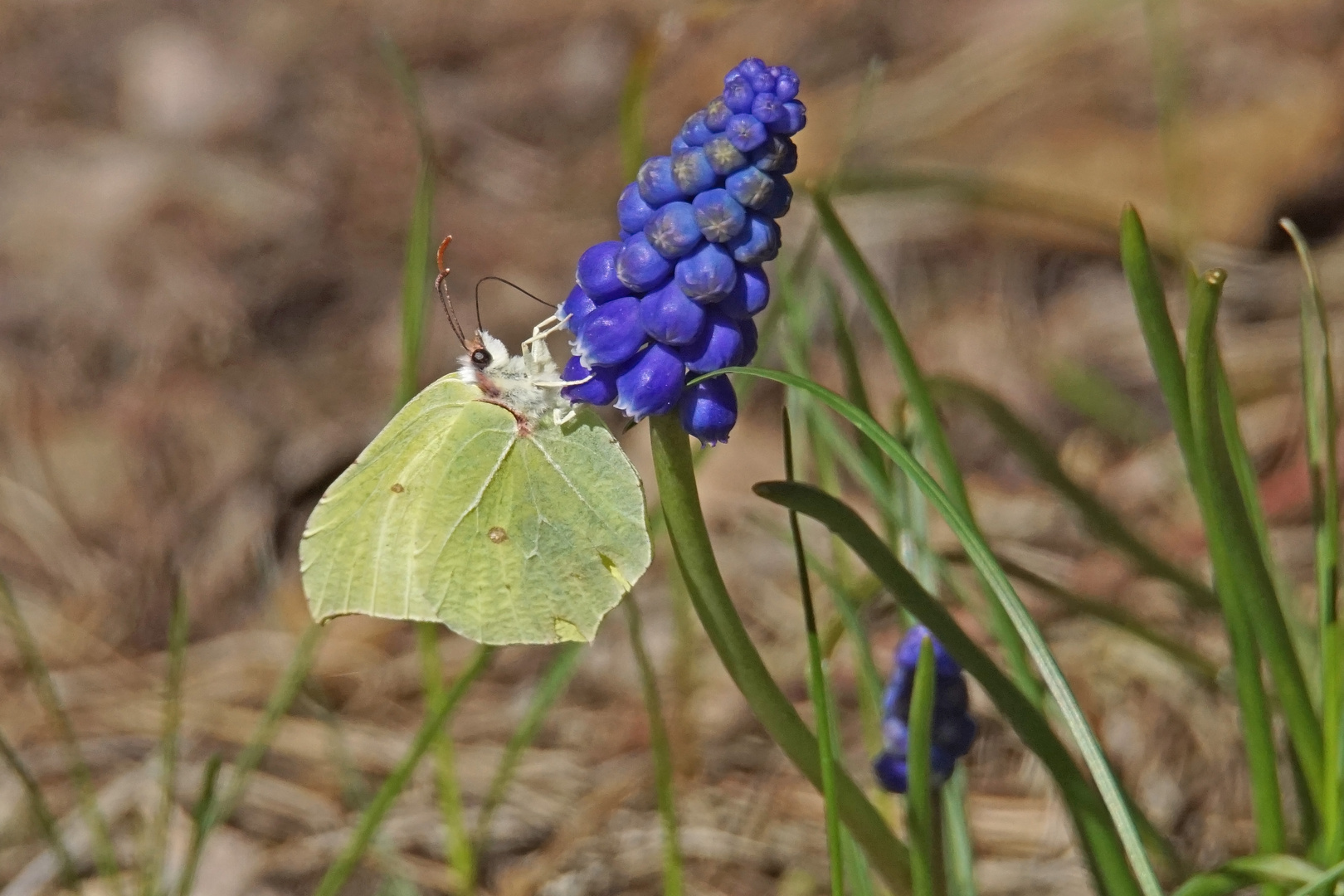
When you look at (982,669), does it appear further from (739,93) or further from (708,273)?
(739,93)

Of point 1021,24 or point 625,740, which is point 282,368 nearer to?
point 625,740

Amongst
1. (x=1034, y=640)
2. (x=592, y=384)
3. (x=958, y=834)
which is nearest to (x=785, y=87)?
(x=592, y=384)

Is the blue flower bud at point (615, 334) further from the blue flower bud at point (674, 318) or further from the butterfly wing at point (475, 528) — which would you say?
the butterfly wing at point (475, 528)

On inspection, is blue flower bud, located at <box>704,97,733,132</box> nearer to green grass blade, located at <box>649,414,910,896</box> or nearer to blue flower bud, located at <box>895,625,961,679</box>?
green grass blade, located at <box>649,414,910,896</box>

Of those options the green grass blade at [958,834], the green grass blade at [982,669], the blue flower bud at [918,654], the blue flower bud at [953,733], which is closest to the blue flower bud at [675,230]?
the green grass blade at [982,669]

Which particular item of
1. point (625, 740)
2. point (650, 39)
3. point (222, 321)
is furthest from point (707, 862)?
point (222, 321)

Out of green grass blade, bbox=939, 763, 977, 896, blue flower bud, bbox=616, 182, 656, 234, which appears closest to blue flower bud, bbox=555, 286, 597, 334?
blue flower bud, bbox=616, 182, 656, 234
